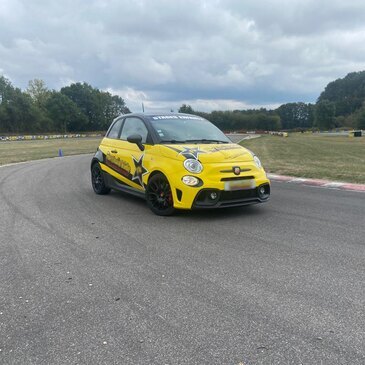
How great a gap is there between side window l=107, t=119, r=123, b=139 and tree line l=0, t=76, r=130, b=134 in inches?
3429

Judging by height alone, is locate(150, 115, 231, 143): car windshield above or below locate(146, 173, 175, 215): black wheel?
above

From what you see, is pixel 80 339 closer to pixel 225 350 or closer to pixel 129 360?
pixel 129 360

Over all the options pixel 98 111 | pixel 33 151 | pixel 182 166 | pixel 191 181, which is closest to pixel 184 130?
pixel 182 166

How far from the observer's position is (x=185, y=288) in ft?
12.0

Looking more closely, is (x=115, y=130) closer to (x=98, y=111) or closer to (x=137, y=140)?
(x=137, y=140)

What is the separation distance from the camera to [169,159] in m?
6.34

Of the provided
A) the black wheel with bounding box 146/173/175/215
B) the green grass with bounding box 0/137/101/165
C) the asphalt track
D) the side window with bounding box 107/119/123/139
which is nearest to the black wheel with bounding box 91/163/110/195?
the side window with bounding box 107/119/123/139

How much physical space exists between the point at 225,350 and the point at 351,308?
123 centimetres

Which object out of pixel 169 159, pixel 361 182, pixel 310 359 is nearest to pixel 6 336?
pixel 310 359

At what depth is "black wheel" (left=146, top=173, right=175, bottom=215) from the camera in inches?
249

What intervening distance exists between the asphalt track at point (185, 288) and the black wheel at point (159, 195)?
0.67 ft

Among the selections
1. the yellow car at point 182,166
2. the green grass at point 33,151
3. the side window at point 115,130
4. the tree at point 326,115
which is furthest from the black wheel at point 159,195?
the tree at point 326,115

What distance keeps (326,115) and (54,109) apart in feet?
303

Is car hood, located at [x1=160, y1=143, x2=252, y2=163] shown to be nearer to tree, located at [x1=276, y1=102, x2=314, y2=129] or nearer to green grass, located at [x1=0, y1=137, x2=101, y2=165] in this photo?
green grass, located at [x1=0, y1=137, x2=101, y2=165]
